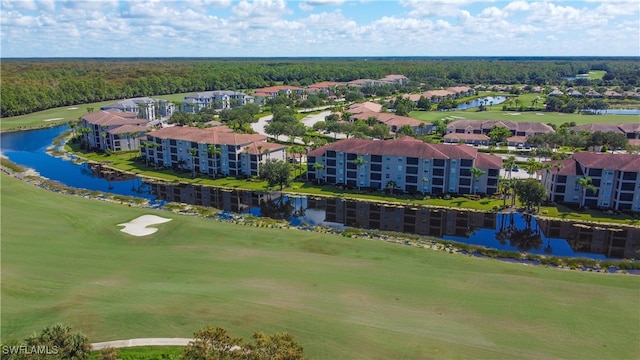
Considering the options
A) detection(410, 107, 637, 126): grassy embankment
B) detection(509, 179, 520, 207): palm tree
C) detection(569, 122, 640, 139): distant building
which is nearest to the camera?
detection(509, 179, 520, 207): palm tree

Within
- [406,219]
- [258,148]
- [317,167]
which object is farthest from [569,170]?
[258,148]

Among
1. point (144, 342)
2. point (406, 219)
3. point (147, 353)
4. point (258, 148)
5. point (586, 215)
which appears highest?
point (258, 148)

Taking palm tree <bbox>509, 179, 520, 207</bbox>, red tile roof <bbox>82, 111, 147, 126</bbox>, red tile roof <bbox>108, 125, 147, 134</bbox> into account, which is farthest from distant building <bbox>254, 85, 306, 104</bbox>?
palm tree <bbox>509, 179, 520, 207</bbox>

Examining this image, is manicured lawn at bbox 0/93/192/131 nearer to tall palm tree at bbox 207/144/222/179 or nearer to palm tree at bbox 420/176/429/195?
tall palm tree at bbox 207/144/222/179

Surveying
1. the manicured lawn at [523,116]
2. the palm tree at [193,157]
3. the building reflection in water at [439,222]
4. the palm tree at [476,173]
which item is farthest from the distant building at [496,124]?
the palm tree at [193,157]

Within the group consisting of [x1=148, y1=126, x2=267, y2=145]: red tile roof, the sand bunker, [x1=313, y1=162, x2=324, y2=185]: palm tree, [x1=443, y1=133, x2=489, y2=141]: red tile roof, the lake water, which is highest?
[x1=148, y1=126, x2=267, y2=145]: red tile roof

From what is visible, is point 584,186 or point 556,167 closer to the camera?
point 584,186

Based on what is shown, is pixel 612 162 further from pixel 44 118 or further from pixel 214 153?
pixel 44 118

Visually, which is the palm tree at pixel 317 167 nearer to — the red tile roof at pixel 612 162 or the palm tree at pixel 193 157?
the palm tree at pixel 193 157
